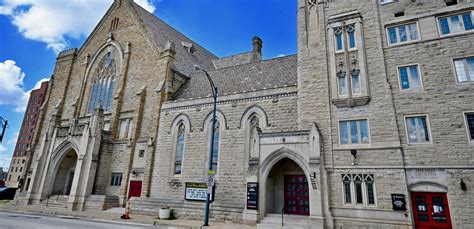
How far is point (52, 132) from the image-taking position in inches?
1067

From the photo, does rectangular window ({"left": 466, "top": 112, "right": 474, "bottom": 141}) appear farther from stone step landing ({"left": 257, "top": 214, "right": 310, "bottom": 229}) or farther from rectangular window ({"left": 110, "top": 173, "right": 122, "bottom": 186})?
rectangular window ({"left": 110, "top": 173, "right": 122, "bottom": 186})

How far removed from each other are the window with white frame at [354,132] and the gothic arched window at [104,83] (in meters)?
23.7

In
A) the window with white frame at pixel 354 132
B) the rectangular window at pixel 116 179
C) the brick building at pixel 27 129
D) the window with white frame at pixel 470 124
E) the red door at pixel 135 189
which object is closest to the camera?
the window with white frame at pixel 470 124

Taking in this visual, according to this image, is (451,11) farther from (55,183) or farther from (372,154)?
(55,183)

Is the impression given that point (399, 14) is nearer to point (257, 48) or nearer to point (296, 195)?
point (296, 195)

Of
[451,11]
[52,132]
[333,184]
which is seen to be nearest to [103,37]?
[52,132]

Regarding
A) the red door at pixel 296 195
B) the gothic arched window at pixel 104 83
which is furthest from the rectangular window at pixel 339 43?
the gothic arched window at pixel 104 83

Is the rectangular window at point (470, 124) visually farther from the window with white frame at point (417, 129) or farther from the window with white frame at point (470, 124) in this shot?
the window with white frame at point (417, 129)

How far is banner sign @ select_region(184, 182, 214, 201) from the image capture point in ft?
59.5

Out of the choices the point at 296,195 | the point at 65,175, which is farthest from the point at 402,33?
the point at 65,175

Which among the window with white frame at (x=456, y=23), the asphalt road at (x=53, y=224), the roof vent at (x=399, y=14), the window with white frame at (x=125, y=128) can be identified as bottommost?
the asphalt road at (x=53, y=224)

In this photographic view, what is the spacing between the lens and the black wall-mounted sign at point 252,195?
15.0m

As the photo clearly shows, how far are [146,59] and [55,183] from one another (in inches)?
571

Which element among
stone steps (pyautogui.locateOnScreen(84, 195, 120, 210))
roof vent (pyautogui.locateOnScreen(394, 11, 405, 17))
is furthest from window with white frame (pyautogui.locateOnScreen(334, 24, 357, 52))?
stone steps (pyautogui.locateOnScreen(84, 195, 120, 210))
